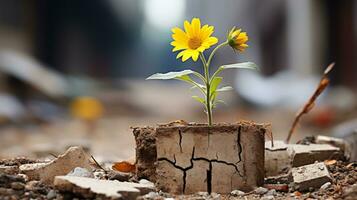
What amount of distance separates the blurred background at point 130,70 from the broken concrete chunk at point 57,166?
122 centimetres

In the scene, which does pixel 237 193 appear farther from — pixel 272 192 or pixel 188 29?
pixel 188 29

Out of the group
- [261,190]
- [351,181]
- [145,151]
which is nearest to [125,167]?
[145,151]

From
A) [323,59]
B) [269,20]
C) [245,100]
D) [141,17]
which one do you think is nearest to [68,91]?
A: [245,100]

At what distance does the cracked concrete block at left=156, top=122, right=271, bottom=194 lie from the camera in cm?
171

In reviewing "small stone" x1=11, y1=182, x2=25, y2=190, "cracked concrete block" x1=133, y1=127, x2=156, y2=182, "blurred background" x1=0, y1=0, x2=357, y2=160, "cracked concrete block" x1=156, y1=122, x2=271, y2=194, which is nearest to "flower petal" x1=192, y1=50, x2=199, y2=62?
"cracked concrete block" x1=156, y1=122, x2=271, y2=194

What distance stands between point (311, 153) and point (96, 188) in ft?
2.79

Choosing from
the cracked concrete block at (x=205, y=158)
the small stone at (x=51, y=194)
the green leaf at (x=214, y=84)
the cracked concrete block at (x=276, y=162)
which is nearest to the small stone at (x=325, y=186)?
the cracked concrete block at (x=205, y=158)

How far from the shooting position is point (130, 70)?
18.5 meters

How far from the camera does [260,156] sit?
1760 millimetres

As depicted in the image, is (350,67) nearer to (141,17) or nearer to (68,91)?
(68,91)

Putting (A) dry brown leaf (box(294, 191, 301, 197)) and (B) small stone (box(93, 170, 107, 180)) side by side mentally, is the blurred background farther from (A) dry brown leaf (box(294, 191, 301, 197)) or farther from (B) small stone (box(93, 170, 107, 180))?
(B) small stone (box(93, 170, 107, 180))

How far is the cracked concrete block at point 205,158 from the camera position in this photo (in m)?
1.71

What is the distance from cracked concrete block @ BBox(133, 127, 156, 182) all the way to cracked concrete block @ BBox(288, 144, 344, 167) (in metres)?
0.50

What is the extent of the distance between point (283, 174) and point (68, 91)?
33.6ft
